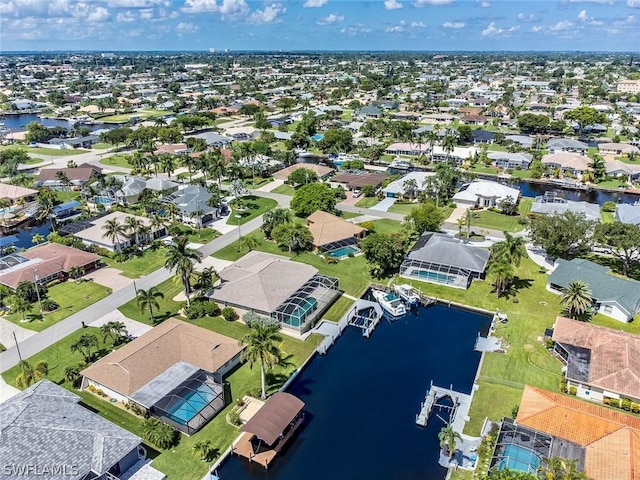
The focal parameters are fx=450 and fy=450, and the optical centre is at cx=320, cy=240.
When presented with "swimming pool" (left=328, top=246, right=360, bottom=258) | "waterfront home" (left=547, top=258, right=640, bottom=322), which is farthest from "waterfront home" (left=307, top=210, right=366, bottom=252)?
"waterfront home" (left=547, top=258, right=640, bottom=322)

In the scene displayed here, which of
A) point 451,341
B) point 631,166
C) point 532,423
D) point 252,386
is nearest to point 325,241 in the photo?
point 451,341

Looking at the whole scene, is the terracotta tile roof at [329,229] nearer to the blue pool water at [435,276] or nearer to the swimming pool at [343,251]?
the swimming pool at [343,251]

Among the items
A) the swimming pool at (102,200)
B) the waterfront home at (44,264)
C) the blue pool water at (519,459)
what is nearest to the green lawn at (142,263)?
the waterfront home at (44,264)

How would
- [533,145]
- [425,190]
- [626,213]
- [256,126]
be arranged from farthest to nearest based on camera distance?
[256,126]
[533,145]
[425,190]
[626,213]

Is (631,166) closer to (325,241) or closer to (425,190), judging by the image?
(425,190)

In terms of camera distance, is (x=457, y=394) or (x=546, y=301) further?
(x=546, y=301)

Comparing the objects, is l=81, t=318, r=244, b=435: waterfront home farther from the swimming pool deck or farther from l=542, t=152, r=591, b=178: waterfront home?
l=542, t=152, r=591, b=178: waterfront home

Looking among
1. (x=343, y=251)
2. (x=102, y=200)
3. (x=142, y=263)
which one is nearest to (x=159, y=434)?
(x=142, y=263)
